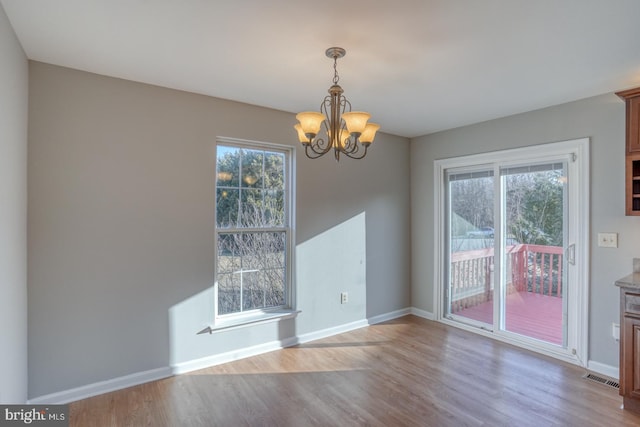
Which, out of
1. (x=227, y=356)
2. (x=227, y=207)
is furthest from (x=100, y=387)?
(x=227, y=207)

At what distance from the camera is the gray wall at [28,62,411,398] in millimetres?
2354

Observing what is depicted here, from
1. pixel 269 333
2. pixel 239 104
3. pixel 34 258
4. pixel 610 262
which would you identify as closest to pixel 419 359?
pixel 269 333

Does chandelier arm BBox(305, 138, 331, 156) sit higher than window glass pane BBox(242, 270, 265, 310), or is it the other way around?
chandelier arm BBox(305, 138, 331, 156)

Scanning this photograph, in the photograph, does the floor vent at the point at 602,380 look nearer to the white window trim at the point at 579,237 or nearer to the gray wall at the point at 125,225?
the white window trim at the point at 579,237

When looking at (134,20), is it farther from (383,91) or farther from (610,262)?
(610,262)

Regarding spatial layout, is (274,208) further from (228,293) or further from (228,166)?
(228,293)

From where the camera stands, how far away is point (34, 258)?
7.54 ft

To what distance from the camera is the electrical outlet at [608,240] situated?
2854 mm

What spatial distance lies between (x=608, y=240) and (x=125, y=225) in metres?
4.06

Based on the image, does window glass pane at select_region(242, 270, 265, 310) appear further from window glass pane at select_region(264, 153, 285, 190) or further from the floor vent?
the floor vent

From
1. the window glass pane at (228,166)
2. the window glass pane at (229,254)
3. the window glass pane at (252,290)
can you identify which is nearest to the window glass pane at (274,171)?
the window glass pane at (228,166)

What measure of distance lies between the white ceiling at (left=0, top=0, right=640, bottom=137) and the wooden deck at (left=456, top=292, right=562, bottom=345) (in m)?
1.99

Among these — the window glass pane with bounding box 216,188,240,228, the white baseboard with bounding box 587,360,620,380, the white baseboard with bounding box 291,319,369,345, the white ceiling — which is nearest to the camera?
the white ceiling

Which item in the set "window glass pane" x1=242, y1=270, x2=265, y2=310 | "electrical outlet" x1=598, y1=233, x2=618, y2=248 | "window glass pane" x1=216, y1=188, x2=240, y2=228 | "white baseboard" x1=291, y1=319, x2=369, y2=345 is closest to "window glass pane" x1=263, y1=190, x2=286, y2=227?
"window glass pane" x1=216, y1=188, x2=240, y2=228
